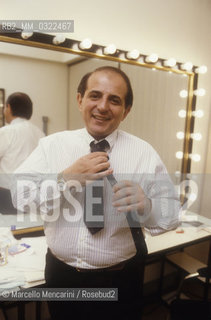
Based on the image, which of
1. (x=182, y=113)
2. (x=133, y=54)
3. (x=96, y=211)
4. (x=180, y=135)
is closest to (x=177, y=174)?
(x=180, y=135)

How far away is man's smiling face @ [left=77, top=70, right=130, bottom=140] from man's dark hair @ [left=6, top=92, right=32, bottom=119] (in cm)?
41

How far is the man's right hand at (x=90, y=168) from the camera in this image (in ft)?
2.52

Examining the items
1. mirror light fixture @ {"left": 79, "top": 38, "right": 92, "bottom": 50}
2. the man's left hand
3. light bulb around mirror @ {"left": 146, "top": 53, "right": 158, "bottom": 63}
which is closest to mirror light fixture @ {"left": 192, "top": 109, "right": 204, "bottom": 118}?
light bulb around mirror @ {"left": 146, "top": 53, "right": 158, "bottom": 63}

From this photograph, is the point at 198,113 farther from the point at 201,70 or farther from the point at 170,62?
the point at 170,62

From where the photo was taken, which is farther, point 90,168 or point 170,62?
point 170,62

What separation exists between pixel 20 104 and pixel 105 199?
0.63m

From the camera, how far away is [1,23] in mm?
1153

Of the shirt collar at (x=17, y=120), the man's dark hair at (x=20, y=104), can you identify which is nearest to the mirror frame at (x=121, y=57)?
the man's dark hair at (x=20, y=104)

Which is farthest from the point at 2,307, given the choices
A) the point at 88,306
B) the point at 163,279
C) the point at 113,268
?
the point at 163,279

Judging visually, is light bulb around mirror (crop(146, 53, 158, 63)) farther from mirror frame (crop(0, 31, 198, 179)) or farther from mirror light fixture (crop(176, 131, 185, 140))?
mirror light fixture (crop(176, 131, 185, 140))

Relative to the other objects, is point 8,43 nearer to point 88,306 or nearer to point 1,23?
point 1,23

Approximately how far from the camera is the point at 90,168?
767mm

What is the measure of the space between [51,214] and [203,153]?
139 cm

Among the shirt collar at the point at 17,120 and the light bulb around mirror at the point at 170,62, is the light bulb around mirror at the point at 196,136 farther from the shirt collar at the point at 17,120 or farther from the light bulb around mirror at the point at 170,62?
the shirt collar at the point at 17,120
